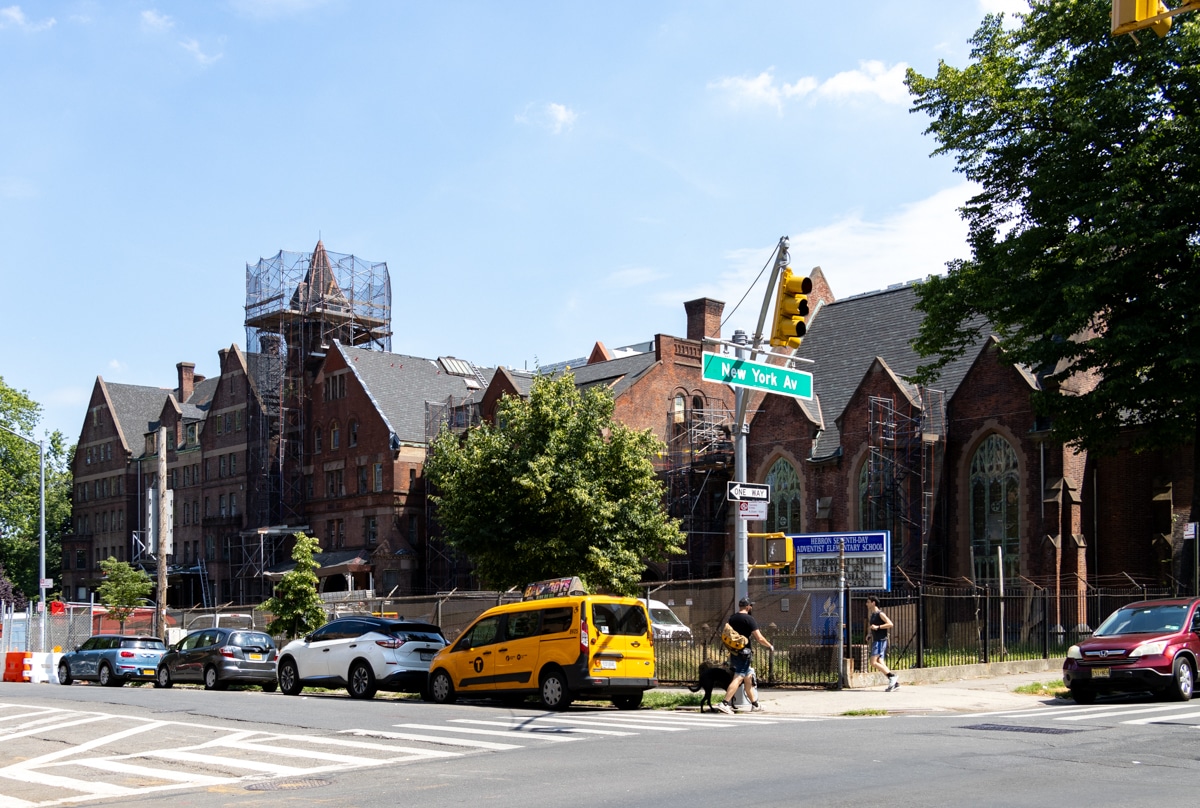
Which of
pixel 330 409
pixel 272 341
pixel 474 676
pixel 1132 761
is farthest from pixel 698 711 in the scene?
pixel 272 341

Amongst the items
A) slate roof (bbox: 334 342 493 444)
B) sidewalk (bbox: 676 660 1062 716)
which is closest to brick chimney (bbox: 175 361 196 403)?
slate roof (bbox: 334 342 493 444)

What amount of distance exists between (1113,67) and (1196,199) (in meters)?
3.88

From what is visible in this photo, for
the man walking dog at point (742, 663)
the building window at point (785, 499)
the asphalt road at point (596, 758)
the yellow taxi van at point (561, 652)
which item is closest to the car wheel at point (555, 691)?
the yellow taxi van at point (561, 652)

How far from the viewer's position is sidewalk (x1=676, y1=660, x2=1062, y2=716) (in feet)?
63.8

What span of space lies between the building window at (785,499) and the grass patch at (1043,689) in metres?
23.8

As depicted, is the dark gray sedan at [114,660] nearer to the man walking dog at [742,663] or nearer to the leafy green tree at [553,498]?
the leafy green tree at [553,498]

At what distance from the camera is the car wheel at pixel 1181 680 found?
63.5ft

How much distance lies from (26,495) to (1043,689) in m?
73.0

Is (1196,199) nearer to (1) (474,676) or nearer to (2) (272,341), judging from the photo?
(1) (474,676)

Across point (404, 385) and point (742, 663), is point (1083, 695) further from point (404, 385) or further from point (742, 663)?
point (404, 385)

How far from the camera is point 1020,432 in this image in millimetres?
40062

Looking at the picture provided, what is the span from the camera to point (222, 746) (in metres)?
15.4

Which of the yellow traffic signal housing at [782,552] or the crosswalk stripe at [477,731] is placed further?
the yellow traffic signal housing at [782,552]

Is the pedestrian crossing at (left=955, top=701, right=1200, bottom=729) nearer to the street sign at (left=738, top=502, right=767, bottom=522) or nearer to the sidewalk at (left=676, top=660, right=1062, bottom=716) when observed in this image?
the sidewalk at (left=676, top=660, right=1062, bottom=716)
